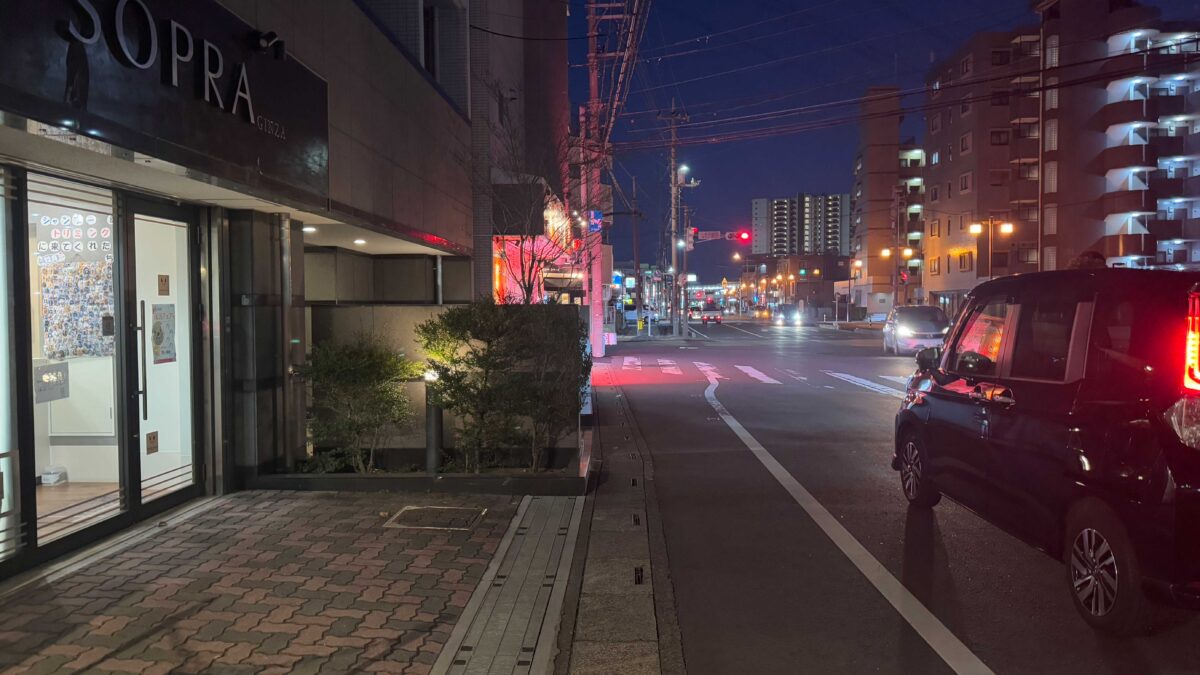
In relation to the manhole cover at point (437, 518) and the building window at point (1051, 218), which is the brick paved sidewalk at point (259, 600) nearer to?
the manhole cover at point (437, 518)

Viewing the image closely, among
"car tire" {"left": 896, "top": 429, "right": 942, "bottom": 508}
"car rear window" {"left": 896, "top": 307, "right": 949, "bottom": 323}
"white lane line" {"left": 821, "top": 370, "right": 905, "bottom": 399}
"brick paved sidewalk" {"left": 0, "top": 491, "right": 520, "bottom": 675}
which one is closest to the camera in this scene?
"brick paved sidewalk" {"left": 0, "top": 491, "right": 520, "bottom": 675}

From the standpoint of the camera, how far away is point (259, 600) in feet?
16.0

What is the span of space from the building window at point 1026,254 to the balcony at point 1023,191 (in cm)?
327

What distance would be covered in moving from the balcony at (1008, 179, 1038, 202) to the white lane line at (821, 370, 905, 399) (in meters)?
41.7

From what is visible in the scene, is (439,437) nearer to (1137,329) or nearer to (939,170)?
(1137,329)

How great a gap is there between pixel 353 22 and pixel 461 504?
18.6 ft

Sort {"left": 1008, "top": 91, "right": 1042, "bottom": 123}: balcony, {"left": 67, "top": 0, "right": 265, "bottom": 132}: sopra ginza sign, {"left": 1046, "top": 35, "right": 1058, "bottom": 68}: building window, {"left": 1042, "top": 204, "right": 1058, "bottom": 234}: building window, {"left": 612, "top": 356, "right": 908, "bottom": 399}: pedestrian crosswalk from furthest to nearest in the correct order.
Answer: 1. {"left": 1008, "top": 91, "right": 1042, "bottom": 123}: balcony
2. {"left": 1042, "top": 204, "right": 1058, "bottom": 234}: building window
3. {"left": 1046, "top": 35, "right": 1058, "bottom": 68}: building window
4. {"left": 612, "top": 356, "right": 908, "bottom": 399}: pedestrian crosswalk
5. {"left": 67, "top": 0, "right": 265, "bottom": 132}: sopra ginza sign

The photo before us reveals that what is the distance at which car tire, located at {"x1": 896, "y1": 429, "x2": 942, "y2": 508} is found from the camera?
22.8ft

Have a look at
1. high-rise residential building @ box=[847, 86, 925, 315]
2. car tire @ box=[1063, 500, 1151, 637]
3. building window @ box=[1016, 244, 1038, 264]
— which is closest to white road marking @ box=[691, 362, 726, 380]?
car tire @ box=[1063, 500, 1151, 637]

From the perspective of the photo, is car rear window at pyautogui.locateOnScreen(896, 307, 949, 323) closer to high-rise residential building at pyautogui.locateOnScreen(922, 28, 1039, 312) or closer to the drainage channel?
the drainage channel

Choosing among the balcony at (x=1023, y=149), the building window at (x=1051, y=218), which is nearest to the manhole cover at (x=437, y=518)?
the building window at (x=1051, y=218)

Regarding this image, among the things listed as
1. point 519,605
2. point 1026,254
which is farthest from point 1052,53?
point 519,605

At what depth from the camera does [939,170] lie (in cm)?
6462

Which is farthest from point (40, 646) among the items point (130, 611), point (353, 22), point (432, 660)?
point (353, 22)
